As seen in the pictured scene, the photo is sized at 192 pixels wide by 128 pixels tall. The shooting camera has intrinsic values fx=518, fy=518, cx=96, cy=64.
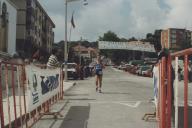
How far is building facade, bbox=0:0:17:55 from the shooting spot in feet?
193

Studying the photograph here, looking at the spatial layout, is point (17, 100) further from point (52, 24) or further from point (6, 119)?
point (52, 24)

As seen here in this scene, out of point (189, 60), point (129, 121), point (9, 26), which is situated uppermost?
point (9, 26)

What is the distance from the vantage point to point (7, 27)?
2430 inches

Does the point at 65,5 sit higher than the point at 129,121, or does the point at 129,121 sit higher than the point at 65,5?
the point at 65,5

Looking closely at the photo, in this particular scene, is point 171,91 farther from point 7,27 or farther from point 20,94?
point 7,27

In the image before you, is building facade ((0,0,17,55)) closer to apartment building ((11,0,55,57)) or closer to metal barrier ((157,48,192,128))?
apartment building ((11,0,55,57))

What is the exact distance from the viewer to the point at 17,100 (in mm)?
10094

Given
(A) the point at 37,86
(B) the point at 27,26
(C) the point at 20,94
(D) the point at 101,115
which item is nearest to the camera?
(C) the point at 20,94

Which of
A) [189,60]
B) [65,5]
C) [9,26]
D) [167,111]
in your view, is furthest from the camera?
[9,26]

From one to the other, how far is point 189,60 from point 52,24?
13947 centimetres

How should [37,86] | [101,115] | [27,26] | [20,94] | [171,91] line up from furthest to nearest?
1. [27,26]
2. [101,115]
3. [37,86]
4. [20,94]
5. [171,91]

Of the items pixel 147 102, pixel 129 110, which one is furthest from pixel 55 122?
pixel 147 102

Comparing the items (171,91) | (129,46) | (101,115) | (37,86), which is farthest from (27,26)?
(171,91)

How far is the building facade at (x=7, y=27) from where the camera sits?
193 ft
